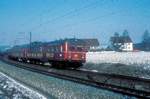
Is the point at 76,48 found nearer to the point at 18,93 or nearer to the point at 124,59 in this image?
the point at 124,59

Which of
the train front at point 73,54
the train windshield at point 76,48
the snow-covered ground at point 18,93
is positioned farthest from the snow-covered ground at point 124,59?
the snow-covered ground at point 18,93

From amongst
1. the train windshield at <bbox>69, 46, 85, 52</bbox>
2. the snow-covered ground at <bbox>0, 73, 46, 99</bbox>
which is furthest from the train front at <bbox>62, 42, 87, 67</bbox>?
the snow-covered ground at <bbox>0, 73, 46, 99</bbox>

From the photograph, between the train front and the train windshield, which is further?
the train windshield

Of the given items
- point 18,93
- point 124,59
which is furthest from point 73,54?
point 18,93

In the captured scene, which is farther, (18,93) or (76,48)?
(76,48)

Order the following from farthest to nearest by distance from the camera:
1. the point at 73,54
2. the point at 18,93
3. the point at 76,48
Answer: the point at 76,48 < the point at 73,54 < the point at 18,93

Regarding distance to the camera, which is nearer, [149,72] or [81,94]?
[81,94]

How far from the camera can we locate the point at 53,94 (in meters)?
15.7

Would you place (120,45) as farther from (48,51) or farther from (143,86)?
(143,86)

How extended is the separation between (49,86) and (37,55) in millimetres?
23742

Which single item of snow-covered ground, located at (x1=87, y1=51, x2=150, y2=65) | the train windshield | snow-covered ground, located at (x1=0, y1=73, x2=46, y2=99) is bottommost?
snow-covered ground, located at (x1=0, y1=73, x2=46, y2=99)

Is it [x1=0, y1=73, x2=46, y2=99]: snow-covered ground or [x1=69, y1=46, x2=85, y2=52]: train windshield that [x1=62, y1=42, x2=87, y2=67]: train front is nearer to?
[x1=69, y1=46, x2=85, y2=52]: train windshield

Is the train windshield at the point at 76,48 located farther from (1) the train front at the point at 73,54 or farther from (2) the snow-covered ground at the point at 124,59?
(2) the snow-covered ground at the point at 124,59

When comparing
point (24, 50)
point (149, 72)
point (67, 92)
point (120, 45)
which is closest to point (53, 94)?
point (67, 92)
